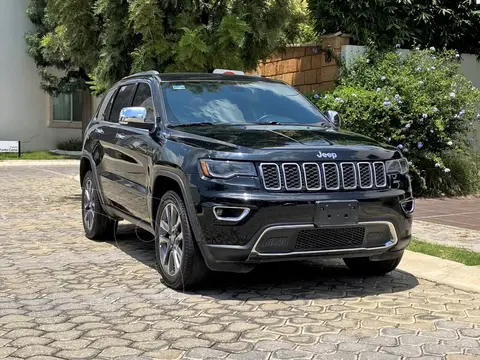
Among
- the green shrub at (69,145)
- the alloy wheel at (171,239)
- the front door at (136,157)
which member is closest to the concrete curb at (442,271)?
the alloy wheel at (171,239)

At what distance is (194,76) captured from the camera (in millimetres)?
6664

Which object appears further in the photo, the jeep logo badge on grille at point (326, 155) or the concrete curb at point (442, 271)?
the concrete curb at point (442, 271)

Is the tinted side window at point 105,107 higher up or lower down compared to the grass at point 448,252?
higher up

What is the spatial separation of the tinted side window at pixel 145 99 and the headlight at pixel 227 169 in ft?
4.26

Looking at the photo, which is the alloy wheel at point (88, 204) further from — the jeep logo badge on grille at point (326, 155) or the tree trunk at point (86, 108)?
the tree trunk at point (86, 108)

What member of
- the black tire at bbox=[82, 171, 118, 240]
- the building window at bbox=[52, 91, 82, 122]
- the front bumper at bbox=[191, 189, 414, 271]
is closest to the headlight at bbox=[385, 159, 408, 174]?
the front bumper at bbox=[191, 189, 414, 271]

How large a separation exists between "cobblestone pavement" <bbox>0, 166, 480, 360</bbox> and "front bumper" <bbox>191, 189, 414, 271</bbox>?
38 cm

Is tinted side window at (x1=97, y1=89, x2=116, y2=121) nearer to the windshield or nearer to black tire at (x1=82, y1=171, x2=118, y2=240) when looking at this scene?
black tire at (x1=82, y1=171, x2=118, y2=240)

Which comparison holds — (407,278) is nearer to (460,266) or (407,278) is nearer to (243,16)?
(460,266)

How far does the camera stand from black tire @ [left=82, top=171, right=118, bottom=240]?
7.54 meters

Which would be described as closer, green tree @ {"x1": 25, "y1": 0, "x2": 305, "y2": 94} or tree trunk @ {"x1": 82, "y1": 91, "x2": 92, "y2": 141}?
green tree @ {"x1": 25, "y1": 0, "x2": 305, "y2": 94}

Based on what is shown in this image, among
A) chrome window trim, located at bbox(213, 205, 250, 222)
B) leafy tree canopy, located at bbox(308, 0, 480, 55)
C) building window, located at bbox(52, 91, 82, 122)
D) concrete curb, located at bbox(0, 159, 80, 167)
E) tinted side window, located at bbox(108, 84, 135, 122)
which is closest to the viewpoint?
chrome window trim, located at bbox(213, 205, 250, 222)

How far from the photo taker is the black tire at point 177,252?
16.9 ft

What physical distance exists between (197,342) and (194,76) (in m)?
3.26
